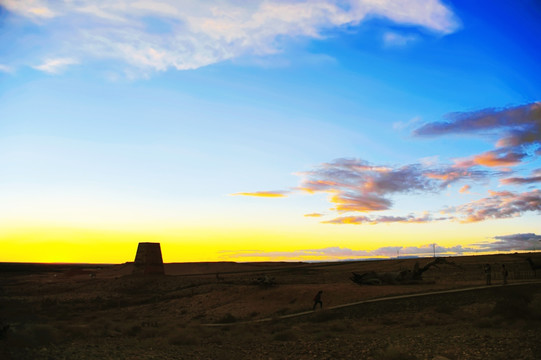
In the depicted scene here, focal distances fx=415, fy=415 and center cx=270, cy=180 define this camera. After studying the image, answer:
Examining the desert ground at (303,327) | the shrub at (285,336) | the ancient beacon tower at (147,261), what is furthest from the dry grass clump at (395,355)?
the ancient beacon tower at (147,261)

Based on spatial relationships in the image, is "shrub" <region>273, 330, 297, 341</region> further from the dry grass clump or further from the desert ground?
the dry grass clump

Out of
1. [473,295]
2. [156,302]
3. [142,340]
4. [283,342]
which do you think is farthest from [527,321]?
[156,302]

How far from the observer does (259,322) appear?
24531mm

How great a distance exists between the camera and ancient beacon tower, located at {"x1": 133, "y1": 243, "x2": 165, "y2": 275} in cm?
5756

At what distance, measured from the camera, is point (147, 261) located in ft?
190

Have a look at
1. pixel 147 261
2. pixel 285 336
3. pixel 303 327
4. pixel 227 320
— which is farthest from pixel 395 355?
pixel 147 261

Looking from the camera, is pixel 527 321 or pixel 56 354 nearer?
pixel 56 354

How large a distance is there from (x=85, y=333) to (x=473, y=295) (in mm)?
20899

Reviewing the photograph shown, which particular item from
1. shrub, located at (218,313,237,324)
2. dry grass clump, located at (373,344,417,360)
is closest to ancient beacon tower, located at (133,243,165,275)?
shrub, located at (218,313,237,324)

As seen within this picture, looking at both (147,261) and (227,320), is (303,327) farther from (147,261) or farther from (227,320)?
(147,261)

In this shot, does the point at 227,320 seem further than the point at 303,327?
Yes

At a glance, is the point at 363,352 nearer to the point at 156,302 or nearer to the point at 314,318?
the point at 314,318

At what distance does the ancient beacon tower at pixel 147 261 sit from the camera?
57562 mm

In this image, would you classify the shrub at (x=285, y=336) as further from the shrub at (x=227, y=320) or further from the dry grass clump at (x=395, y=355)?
the shrub at (x=227, y=320)
